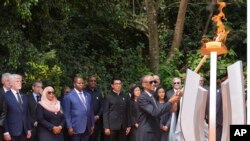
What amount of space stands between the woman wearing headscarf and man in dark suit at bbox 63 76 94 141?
52 centimetres

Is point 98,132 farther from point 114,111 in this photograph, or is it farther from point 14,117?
point 14,117

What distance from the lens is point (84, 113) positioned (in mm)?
10422

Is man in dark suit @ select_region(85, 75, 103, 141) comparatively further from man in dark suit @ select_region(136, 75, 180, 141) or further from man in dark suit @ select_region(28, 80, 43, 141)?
man in dark suit @ select_region(136, 75, 180, 141)

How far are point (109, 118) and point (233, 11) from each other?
7754 millimetres

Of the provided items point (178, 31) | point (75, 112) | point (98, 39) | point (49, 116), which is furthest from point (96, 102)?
point (178, 31)

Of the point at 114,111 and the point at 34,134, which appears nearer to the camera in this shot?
the point at 34,134

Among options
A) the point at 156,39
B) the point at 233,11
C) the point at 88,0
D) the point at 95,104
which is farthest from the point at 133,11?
the point at 95,104

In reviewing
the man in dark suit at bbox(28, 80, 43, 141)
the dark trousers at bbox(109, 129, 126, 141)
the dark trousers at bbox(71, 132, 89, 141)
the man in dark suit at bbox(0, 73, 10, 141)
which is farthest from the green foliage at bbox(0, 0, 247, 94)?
the dark trousers at bbox(109, 129, 126, 141)

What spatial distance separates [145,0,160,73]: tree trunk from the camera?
16.9 metres

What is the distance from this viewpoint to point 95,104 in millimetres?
11133

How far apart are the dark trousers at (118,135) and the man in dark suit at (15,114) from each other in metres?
1.98

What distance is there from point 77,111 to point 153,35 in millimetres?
7127

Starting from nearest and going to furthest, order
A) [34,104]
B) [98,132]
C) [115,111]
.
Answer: [34,104] < [115,111] < [98,132]

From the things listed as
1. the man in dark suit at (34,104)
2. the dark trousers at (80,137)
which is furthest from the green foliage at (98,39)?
the dark trousers at (80,137)
